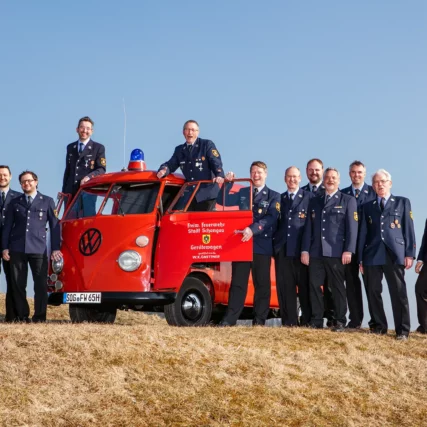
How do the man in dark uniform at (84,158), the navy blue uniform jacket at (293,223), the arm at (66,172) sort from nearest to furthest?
1. the navy blue uniform jacket at (293,223)
2. the man in dark uniform at (84,158)
3. the arm at (66,172)

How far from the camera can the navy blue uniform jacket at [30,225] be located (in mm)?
11258

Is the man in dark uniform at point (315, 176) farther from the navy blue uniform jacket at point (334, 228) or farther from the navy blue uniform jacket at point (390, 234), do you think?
the navy blue uniform jacket at point (390, 234)

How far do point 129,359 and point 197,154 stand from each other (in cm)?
423

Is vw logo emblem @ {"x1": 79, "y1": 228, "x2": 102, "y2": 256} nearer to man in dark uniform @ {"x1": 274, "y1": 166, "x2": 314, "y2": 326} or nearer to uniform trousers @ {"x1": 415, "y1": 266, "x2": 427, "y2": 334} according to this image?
man in dark uniform @ {"x1": 274, "y1": 166, "x2": 314, "y2": 326}

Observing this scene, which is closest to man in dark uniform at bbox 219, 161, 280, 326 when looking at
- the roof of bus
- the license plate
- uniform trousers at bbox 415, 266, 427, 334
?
the roof of bus

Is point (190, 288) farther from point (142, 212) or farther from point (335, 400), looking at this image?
point (335, 400)

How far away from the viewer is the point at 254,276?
446 inches

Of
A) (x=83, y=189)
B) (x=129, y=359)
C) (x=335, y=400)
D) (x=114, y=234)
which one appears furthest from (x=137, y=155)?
(x=335, y=400)

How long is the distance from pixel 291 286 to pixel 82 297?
10.6ft

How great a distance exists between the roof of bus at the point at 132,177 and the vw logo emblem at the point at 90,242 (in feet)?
2.98

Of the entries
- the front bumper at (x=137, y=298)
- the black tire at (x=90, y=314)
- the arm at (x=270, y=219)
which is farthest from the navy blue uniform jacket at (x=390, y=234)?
the black tire at (x=90, y=314)

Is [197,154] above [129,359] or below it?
above

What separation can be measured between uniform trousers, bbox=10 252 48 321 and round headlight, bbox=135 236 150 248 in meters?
1.71

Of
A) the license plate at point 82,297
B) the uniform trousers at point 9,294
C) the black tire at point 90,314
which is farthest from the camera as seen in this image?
the black tire at point 90,314
